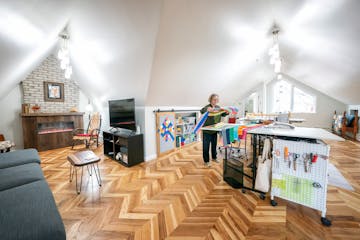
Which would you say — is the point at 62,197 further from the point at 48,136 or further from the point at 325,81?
the point at 325,81

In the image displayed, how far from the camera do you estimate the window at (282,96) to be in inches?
260

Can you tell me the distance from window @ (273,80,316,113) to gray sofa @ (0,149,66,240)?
8003mm

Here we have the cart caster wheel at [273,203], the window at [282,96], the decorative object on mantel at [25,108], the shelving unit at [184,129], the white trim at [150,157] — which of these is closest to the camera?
the cart caster wheel at [273,203]

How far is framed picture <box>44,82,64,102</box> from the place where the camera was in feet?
13.9

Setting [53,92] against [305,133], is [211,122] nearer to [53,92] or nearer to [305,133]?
[305,133]

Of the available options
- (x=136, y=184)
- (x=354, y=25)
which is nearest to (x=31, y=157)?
(x=136, y=184)

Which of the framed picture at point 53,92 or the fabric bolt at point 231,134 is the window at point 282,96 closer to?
the fabric bolt at point 231,134

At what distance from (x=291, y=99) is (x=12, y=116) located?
9866 mm

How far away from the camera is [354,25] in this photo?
7.02 feet

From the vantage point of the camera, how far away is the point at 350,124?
4883mm

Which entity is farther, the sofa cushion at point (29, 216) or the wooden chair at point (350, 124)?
the wooden chair at point (350, 124)

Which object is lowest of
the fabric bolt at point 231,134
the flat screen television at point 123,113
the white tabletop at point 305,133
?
the fabric bolt at point 231,134

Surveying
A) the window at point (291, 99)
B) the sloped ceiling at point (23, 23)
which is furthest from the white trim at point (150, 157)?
the window at point (291, 99)

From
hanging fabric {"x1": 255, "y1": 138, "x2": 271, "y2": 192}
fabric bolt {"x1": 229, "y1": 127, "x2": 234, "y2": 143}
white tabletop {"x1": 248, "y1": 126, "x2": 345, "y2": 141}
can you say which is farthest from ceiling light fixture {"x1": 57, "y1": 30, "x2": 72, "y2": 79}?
hanging fabric {"x1": 255, "y1": 138, "x2": 271, "y2": 192}
